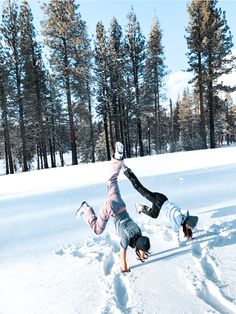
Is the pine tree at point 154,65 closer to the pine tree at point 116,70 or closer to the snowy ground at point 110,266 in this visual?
the pine tree at point 116,70

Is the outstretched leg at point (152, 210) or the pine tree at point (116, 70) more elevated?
the pine tree at point (116, 70)

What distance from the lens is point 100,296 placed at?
361 centimetres

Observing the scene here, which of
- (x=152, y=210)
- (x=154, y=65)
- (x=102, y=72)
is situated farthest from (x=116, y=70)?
(x=152, y=210)

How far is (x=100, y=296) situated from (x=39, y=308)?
2.26 ft

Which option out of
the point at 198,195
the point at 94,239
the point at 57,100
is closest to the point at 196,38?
the point at 57,100

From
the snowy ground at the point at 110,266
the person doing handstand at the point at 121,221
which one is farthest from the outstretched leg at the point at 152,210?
Result: the person doing handstand at the point at 121,221

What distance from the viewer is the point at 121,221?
4.19 m

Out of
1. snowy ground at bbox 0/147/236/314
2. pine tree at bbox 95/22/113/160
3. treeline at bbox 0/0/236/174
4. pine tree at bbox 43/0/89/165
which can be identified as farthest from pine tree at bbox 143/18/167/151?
snowy ground at bbox 0/147/236/314

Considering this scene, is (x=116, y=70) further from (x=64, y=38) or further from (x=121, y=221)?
(x=121, y=221)

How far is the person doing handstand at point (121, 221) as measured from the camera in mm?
4078

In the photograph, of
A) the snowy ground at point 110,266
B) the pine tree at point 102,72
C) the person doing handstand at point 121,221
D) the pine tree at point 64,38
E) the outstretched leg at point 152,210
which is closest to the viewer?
the snowy ground at point 110,266

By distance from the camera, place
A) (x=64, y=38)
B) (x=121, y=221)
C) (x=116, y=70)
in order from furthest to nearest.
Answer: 1. (x=116, y=70)
2. (x=64, y=38)
3. (x=121, y=221)

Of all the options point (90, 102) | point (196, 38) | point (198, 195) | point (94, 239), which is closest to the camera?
point (94, 239)

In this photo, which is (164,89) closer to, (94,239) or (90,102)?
(90,102)
